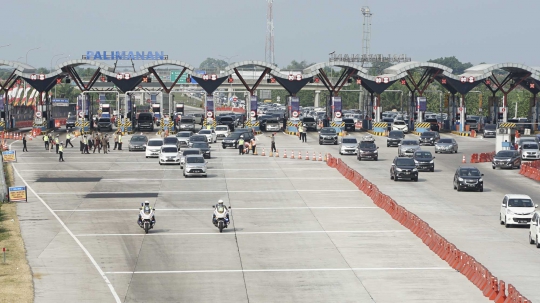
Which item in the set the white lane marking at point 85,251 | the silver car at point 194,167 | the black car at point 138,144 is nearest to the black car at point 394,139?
the black car at point 138,144

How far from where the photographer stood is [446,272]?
101ft

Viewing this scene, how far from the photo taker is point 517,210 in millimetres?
40594

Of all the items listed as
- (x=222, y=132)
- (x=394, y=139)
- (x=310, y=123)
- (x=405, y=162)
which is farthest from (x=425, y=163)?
(x=310, y=123)

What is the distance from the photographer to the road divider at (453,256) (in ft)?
84.7

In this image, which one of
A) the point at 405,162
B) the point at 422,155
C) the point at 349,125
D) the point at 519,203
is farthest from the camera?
the point at 349,125

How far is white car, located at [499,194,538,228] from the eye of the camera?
4047cm

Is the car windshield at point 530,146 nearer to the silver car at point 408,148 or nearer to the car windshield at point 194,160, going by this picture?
the silver car at point 408,148

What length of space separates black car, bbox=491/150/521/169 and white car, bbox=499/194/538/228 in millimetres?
28002

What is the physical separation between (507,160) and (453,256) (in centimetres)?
3787

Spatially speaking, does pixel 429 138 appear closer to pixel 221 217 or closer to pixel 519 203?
pixel 519 203

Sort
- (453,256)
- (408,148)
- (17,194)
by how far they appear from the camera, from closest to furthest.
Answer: (453,256) < (17,194) < (408,148)

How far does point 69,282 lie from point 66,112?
6163 inches

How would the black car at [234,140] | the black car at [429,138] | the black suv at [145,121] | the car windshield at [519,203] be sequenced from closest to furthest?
1. the car windshield at [519,203]
2. the black car at [234,140]
3. the black car at [429,138]
4. the black suv at [145,121]

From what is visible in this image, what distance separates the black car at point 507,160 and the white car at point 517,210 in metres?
28.0
